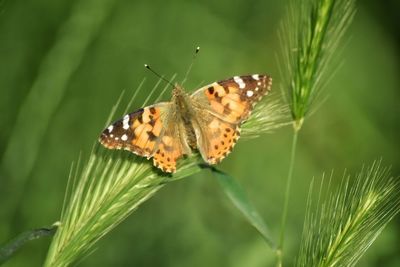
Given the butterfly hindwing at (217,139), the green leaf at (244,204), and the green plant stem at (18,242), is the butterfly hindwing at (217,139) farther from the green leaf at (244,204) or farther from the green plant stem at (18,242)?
the green plant stem at (18,242)

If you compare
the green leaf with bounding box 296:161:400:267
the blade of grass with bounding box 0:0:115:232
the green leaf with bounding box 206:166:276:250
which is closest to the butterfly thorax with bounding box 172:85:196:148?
the blade of grass with bounding box 0:0:115:232

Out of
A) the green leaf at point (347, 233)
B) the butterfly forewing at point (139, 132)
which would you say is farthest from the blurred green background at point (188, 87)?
the green leaf at point (347, 233)

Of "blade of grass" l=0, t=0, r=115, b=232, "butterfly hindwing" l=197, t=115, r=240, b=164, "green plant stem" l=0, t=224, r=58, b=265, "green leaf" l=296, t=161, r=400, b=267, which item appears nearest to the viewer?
"green plant stem" l=0, t=224, r=58, b=265

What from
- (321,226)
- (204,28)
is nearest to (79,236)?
(321,226)

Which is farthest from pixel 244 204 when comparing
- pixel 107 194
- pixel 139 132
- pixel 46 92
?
pixel 46 92

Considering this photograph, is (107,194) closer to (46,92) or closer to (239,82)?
(239,82)

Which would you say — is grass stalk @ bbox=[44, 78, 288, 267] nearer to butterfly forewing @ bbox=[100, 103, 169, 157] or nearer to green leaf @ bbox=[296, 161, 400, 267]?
butterfly forewing @ bbox=[100, 103, 169, 157]
